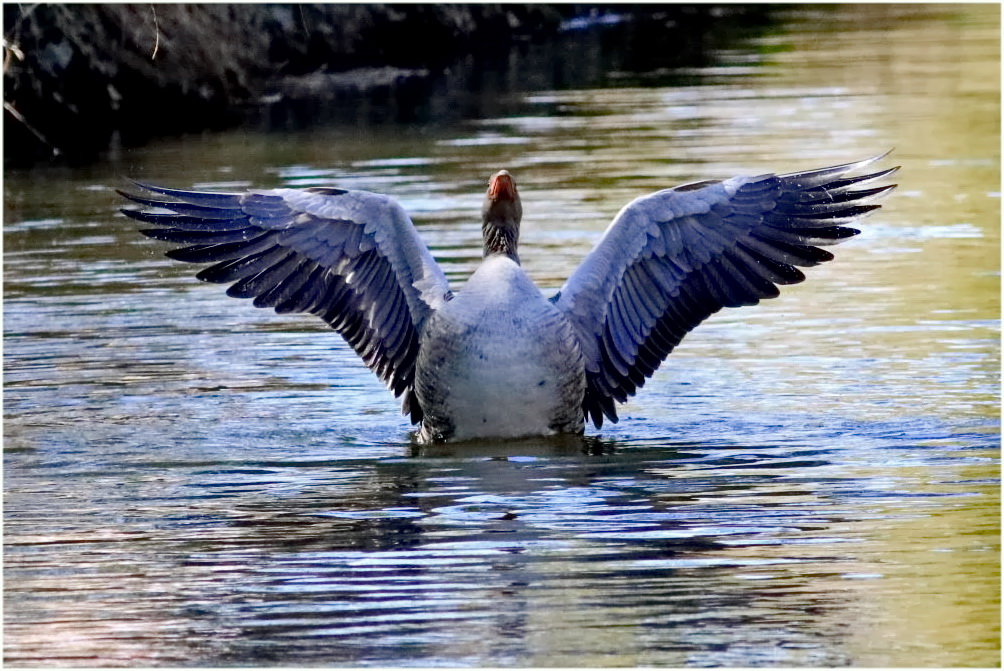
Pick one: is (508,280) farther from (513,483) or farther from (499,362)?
(513,483)

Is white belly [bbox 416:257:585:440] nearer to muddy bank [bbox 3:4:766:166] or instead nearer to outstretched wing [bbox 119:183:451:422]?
outstretched wing [bbox 119:183:451:422]

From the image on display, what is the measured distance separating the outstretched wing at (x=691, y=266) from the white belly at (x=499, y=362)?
1.39ft

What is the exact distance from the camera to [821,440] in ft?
26.8

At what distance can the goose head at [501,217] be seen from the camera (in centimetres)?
853

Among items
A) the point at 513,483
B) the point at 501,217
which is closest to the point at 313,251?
the point at 501,217

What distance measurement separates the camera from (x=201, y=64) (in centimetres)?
2198

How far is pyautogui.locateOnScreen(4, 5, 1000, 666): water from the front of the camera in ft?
18.6

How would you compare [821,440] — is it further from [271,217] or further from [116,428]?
[116,428]

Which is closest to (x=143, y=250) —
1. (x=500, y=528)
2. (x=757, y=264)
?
(x=757, y=264)

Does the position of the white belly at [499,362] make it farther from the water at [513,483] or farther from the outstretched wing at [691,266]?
the outstretched wing at [691,266]

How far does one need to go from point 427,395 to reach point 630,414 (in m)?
1.21

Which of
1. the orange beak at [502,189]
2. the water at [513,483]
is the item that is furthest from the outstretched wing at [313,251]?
the water at [513,483]

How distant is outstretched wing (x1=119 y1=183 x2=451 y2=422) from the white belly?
0.39 meters

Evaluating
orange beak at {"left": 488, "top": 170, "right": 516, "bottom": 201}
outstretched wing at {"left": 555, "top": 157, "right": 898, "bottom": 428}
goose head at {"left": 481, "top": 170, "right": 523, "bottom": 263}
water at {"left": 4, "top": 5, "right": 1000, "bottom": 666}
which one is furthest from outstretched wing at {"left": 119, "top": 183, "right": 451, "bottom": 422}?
outstretched wing at {"left": 555, "top": 157, "right": 898, "bottom": 428}
